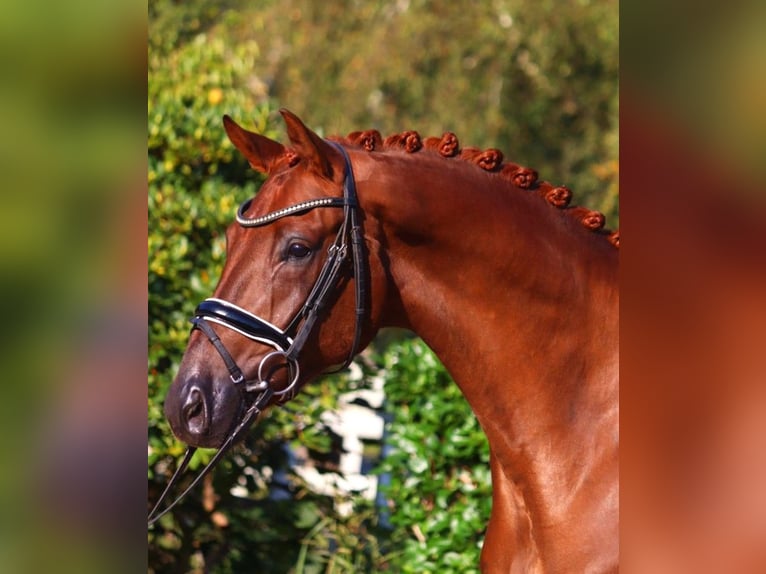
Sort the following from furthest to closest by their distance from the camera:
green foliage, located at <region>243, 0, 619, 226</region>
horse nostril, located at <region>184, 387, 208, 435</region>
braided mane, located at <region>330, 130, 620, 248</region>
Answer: green foliage, located at <region>243, 0, 619, 226</region>
braided mane, located at <region>330, 130, 620, 248</region>
horse nostril, located at <region>184, 387, 208, 435</region>

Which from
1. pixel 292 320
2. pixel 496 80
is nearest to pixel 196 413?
pixel 292 320

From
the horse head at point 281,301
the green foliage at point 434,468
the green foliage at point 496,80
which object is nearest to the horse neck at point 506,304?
the horse head at point 281,301

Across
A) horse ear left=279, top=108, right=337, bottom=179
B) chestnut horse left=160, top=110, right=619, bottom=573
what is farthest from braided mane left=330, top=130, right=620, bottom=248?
horse ear left=279, top=108, right=337, bottom=179

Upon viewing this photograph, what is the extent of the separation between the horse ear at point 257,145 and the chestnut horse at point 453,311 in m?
0.03

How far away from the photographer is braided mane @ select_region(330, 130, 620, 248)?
2516mm

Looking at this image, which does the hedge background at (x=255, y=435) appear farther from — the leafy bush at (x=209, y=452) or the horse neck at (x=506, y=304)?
the horse neck at (x=506, y=304)

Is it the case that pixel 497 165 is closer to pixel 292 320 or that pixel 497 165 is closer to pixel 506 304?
pixel 506 304

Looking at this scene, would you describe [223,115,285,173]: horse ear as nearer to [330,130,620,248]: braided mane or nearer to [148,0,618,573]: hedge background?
[330,130,620,248]: braided mane

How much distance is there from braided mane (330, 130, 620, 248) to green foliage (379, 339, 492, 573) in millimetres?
1662

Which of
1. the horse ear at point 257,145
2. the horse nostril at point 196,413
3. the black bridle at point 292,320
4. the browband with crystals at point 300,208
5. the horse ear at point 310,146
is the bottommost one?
the horse nostril at point 196,413

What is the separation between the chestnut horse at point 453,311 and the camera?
7.48 feet
